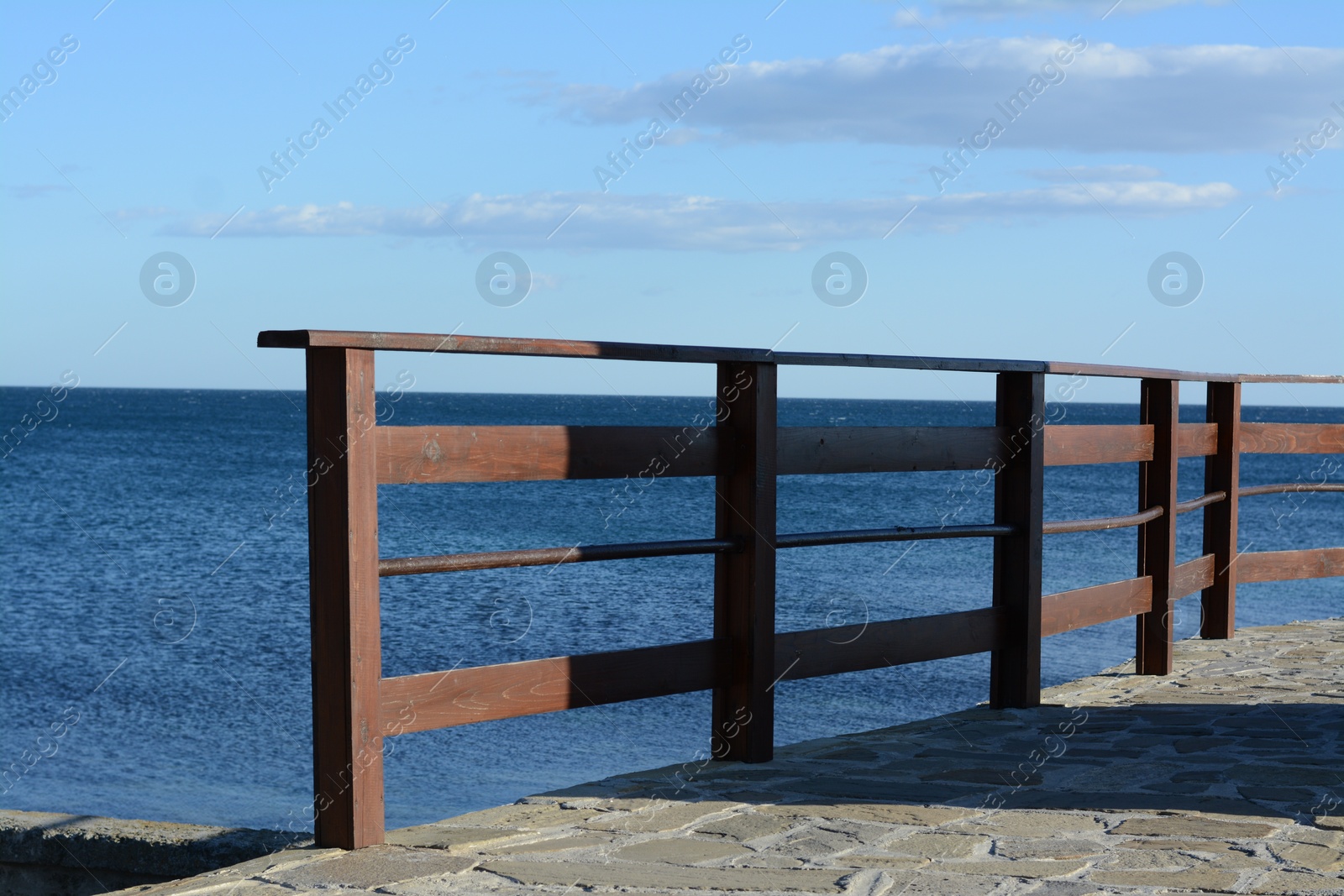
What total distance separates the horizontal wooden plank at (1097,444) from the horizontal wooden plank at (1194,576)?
833 millimetres

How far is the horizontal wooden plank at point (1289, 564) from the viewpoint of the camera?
24.7 ft

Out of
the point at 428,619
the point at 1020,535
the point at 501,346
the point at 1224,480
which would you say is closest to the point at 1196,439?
the point at 1224,480

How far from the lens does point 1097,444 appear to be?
18.9 ft

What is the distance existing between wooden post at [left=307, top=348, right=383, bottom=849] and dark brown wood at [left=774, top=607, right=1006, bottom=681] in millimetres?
1573

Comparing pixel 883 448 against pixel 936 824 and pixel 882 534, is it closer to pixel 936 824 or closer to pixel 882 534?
pixel 882 534

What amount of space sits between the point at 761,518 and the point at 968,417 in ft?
279

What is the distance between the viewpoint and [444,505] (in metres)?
36.0

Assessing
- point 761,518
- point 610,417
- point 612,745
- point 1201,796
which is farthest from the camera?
point 610,417

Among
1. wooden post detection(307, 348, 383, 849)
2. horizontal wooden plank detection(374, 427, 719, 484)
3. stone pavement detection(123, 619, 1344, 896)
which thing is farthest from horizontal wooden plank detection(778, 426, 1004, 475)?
wooden post detection(307, 348, 383, 849)

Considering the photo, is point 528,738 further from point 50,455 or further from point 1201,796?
point 50,455

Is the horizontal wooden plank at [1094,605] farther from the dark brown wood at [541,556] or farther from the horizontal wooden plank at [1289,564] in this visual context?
the dark brown wood at [541,556]

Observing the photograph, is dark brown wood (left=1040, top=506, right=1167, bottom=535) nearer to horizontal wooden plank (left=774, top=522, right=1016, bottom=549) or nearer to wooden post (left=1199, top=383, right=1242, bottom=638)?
horizontal wooden plank (left=774, top=522, right=1016, bottom=549)

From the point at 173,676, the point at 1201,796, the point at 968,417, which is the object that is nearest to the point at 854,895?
the point at 1201,796

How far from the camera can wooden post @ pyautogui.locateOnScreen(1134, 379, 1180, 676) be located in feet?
20.2
